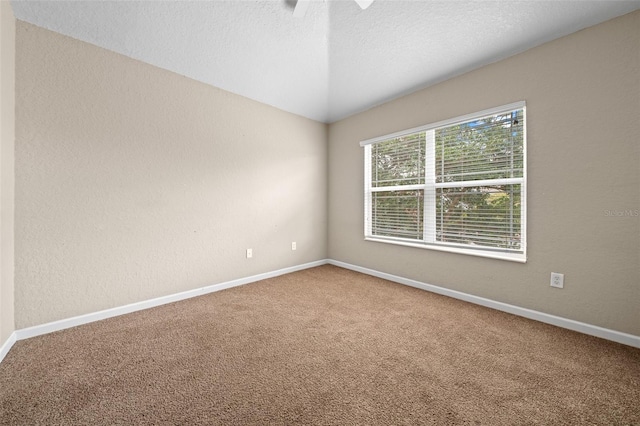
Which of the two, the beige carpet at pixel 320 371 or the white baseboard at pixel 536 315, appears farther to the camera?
the white baseboard at pixel 536 315

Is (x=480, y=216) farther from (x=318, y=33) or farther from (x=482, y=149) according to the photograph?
(x=318, y=33)

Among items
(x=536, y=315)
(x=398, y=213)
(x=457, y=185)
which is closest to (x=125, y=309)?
(x=398, y=213)

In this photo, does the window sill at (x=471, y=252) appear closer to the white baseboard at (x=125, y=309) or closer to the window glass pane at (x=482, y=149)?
the window glass pane at (x=482, y=149)

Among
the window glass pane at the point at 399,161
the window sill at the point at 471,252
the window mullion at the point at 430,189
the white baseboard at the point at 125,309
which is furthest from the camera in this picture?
the window glass pane at the point at 399,161

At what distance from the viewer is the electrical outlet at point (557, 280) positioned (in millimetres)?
1995

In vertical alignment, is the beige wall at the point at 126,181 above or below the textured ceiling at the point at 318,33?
below

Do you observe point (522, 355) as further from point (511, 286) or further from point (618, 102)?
point (618, 102)

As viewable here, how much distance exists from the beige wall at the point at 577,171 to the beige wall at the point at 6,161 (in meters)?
3.71

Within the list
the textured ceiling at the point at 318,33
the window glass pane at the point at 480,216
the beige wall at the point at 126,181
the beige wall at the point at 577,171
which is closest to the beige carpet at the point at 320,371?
the beige wall at the point at 577,171

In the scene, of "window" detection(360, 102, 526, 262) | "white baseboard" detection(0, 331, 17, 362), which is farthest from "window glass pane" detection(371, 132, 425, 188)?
"white baseboard" detection(0, 331, 17, 362)

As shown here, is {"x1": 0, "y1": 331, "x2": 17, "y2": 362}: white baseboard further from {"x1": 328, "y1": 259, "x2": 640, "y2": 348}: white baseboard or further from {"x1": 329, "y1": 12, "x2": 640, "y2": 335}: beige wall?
{"x1": 329, "y1": 12, "x2": 640, "y2": 335}: beige wall

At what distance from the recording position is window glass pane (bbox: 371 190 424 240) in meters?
3.03

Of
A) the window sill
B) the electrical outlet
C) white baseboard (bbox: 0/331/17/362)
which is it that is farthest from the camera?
the window sill

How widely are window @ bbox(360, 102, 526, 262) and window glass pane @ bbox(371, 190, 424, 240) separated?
1 cm
